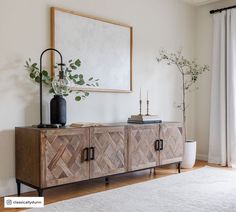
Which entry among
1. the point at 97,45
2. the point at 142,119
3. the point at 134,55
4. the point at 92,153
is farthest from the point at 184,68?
the point at 92,153

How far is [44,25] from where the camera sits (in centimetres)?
323

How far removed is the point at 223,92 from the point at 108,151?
87.3 inches

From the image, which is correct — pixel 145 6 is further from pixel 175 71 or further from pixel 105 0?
pixel 175 71

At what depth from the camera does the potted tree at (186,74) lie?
167 inches

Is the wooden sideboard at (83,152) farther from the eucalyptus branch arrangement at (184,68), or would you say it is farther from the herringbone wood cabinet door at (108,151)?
the eucalyptus branch arrangement at (184,68)

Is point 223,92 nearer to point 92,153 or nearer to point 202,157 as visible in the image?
point 202,157

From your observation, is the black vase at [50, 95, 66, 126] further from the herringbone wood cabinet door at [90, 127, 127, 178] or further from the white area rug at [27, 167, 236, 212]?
the white area rug at [27, 167, 236, 212]

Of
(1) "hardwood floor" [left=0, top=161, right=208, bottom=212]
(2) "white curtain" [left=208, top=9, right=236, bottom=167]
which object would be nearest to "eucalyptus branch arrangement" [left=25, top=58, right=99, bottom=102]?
(1) "hardwood floor" [left=0, top=161, right=208, bottom=212]

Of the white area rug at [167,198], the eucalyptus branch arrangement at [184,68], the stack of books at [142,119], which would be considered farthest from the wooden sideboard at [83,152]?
the eucalyptus branch arrangement at [184,68]

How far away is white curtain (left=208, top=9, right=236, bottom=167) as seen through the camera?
4.42 metres

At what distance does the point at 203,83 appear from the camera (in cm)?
494

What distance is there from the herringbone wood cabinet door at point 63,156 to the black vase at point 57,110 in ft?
0.68

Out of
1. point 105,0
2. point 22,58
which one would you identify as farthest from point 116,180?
point 105,0

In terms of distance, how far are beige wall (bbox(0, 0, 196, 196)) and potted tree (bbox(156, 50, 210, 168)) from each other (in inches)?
4.3
